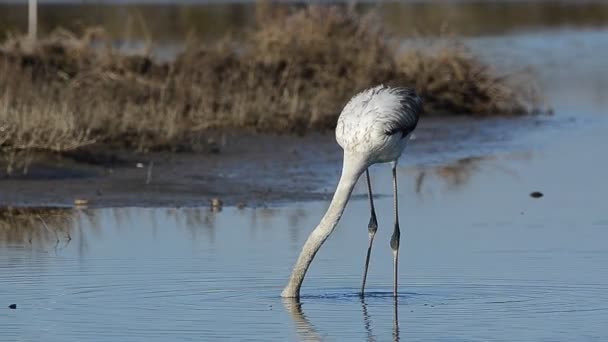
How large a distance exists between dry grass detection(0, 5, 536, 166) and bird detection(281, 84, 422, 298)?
5.91 metres

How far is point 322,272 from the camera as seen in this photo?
9.57 meters

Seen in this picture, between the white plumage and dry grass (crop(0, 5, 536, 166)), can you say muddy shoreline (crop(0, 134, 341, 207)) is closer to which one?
dry grass (crop(0, 5, 536, 166))

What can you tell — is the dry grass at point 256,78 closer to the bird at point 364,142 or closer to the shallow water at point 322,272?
the shallow water at point 322,272

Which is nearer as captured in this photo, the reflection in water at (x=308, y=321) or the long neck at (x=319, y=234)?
the reflection in water at (x=308, y=321)

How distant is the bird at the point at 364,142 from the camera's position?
8.52 metres

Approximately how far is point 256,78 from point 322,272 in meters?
9.71

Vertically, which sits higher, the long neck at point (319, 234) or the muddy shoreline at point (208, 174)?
the long neck at point (319, 234)

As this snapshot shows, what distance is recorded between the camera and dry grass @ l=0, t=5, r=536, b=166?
1662 cm

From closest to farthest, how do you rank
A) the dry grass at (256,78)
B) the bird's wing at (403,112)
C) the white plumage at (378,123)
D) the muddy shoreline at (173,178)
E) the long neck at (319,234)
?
the long neck at (319,234)
the white plumage at (378,123)
the bird's wing at (403,112)
the muddy shoreline at (173,178)
the dry grass at (256,78)

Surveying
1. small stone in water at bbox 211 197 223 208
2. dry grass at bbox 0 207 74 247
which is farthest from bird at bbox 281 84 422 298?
small stone in water at bbox 211 197 223 208

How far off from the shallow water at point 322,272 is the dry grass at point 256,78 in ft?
12.8

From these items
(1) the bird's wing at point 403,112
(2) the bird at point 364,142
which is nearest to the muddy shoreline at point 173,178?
(1) the bird's wing at point 403,112

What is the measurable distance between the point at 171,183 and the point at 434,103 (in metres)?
7.30

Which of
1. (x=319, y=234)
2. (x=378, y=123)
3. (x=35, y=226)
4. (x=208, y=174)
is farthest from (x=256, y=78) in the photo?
(x=319, y=234)
